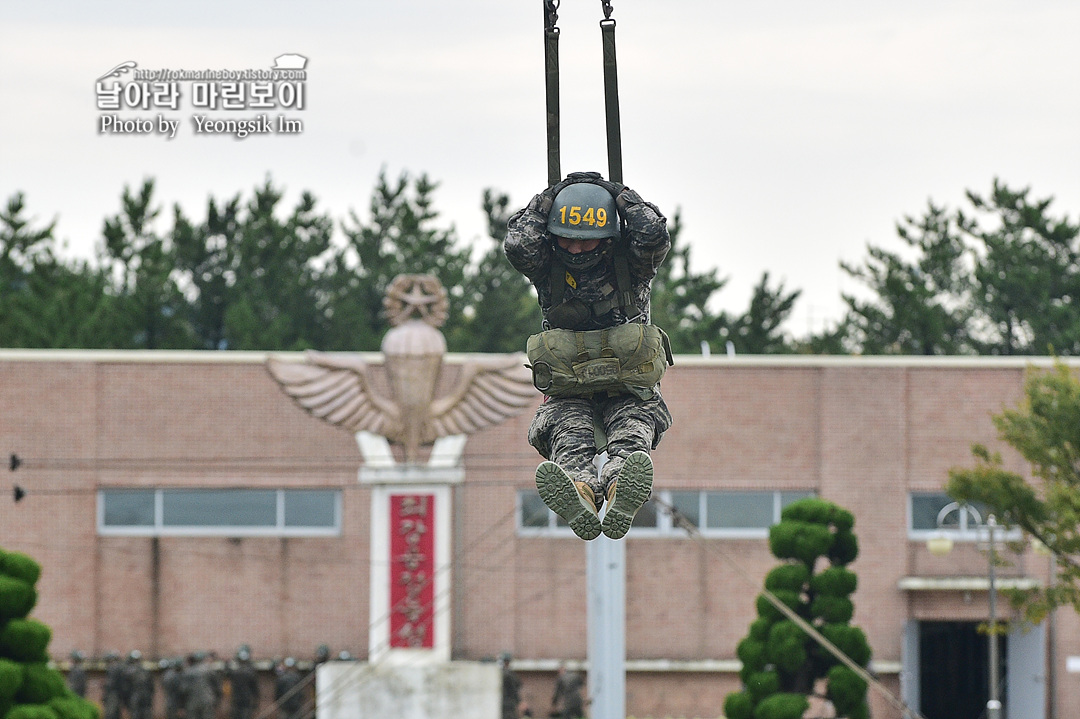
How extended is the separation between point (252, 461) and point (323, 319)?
62.9 feet

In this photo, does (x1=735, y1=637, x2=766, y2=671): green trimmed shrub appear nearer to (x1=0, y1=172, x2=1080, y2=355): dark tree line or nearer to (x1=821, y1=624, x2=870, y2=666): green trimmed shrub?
(x1=821, y1=624, x2=870, y2=666): green trimmed shrub

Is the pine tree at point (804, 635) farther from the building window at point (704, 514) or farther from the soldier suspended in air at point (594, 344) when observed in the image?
the soldier suspended in air at point (594, 344)

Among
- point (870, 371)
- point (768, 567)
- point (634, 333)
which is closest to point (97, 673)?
point (768, 567)

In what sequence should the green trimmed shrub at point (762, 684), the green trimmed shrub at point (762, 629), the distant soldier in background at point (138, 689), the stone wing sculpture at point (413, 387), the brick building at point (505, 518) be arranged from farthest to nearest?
the brick building at point (505, 518) < the distant soldier in background at point (138, 689) < the stone wing sculpture at point (413, 387) < the green trimmed shrub at point (762, 629) < the green trimmed shrub at point (762, 684)

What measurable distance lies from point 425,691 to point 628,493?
22.2 metres

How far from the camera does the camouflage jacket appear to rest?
13.3m

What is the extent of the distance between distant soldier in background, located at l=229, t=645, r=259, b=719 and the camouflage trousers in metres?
22.6

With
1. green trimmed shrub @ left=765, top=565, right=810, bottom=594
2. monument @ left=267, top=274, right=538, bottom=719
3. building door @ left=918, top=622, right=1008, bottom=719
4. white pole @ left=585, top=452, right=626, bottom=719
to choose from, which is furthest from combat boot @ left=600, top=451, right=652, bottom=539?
building door @ left=918, top=622, right=1008, bottom=719

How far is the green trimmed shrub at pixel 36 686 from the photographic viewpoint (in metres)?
24.0

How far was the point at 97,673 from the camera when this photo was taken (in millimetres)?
36906

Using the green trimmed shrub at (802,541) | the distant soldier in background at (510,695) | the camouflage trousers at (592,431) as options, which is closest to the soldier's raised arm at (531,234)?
the camouflage trousers at (592,431)

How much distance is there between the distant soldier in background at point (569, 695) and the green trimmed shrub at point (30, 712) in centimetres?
1345

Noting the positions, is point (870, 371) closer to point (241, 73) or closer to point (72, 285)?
point (241, 73)

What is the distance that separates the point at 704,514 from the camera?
37562 millimetres
